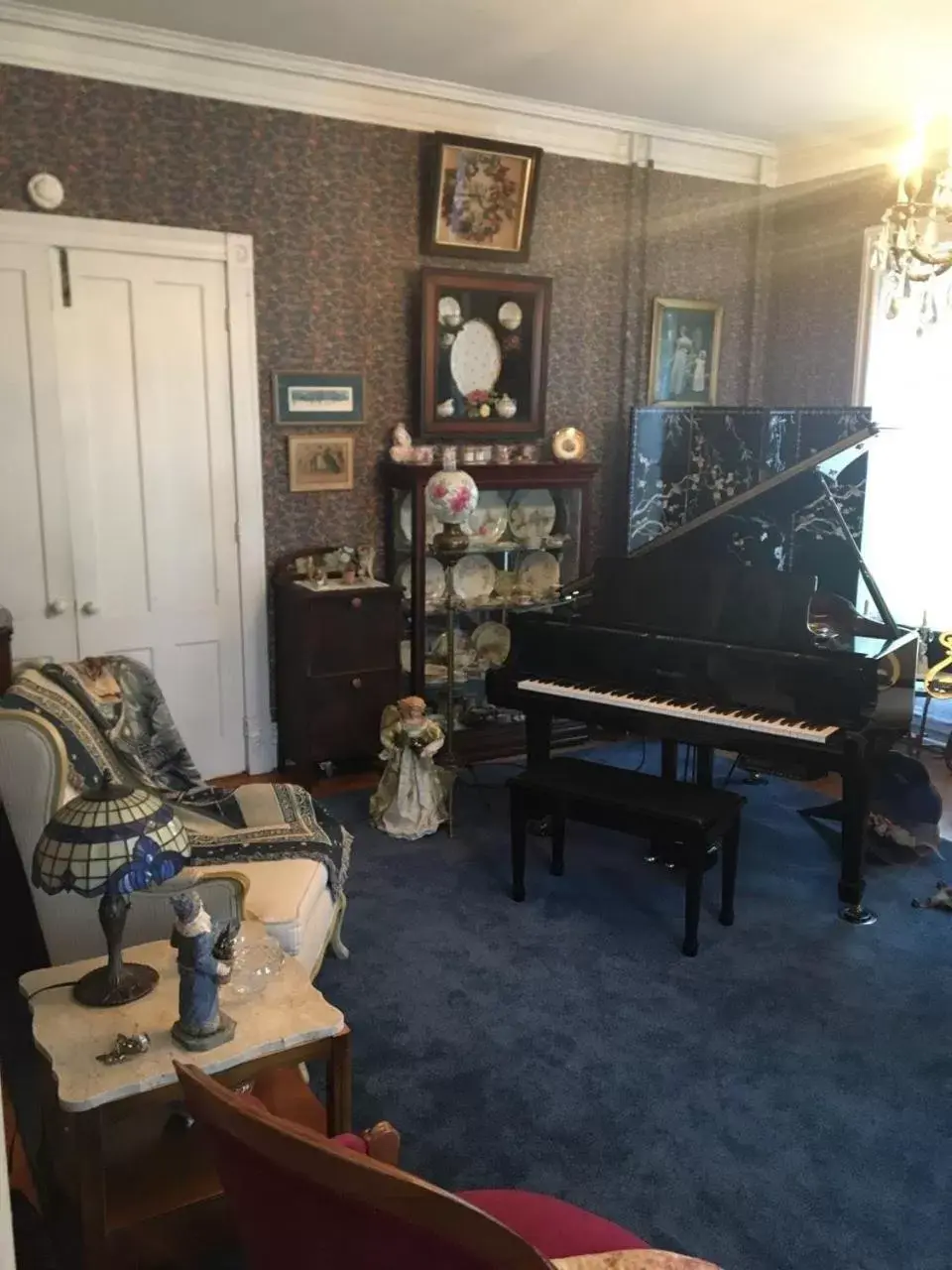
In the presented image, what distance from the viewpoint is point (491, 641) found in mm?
5426

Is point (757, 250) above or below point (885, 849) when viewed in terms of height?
above

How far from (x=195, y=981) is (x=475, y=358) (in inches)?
153

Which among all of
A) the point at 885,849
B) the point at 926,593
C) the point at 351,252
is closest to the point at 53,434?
the point at 351,252

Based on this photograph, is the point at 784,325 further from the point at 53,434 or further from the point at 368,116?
the point at 53,434

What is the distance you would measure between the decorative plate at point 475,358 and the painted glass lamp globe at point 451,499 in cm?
82

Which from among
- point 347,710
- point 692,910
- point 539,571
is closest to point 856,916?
point 692,910

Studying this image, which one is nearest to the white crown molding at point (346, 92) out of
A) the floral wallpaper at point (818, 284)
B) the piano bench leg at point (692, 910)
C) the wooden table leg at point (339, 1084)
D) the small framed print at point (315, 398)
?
the floral wallpaper at point (818, 284)

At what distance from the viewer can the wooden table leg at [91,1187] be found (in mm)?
1828

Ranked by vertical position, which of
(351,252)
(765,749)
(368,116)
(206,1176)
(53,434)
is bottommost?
(206,1176)

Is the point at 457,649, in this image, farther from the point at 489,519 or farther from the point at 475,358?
the point at 475,358

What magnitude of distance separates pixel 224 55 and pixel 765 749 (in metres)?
3.49

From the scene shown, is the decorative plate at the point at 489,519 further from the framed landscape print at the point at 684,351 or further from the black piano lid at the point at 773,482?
the black piano lid at the point at 773,482

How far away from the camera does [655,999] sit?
3121mm

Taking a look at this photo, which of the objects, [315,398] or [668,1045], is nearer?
[668,1045]
